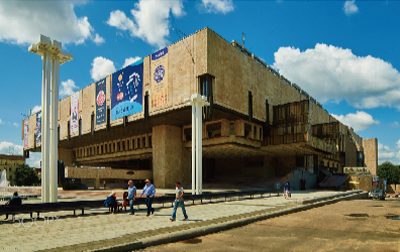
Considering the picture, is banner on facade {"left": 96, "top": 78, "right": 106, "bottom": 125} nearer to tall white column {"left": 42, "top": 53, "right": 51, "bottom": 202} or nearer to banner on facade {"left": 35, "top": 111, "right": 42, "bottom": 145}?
banner on facade {"left": 35, "top": 111, "right": 42, "bottom": 145}

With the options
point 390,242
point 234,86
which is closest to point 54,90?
point 390,242

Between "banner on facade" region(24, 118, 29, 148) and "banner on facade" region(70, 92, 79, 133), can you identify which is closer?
"banner on facade" region(70, 92, 79, 133)

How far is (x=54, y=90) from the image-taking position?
61.4 ft

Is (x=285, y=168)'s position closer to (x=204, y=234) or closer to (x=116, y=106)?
(x=116, y=106)

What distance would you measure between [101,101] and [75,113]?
11.4 meters

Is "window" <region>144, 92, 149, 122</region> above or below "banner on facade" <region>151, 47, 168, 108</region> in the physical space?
below

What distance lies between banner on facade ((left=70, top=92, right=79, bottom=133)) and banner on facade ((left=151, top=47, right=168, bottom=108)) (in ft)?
79.2

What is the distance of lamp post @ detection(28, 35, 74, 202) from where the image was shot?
17781mm

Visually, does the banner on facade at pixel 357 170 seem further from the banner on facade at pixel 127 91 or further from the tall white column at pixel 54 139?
the tall white column at pixel 54 139

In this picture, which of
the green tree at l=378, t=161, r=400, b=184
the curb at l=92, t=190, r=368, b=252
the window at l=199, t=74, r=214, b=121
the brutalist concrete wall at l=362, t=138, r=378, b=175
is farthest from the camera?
the brutalist concrete wall at l=362, t=138, r=378, b=175

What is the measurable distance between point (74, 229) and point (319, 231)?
817 cm

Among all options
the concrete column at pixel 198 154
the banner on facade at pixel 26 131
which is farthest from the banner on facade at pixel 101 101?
the banner on facade at pixel 26 131

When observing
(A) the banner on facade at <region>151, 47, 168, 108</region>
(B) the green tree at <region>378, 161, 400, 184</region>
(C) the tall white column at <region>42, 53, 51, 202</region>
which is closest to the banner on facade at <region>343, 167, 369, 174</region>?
(B) the green tree at <region>378, 161, 400, 184</region>

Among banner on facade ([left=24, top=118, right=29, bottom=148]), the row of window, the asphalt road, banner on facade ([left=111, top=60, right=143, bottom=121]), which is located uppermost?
banner on facade ([left=111, top=60, right=143, bottom=121])
